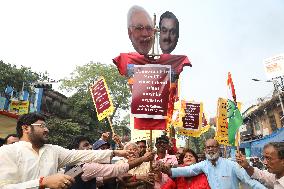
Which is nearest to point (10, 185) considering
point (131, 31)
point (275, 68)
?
point (131, 31)

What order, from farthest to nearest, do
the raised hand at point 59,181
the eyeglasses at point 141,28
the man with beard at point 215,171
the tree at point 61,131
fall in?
the tree at point 61,131 < the eyeglasses at point 141,28 < the man with beard at point 215,171 < the raised hand at point 59,181

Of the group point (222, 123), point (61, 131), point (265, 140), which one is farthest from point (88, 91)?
point (222, 123)

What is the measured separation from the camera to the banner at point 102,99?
7580 millimetres

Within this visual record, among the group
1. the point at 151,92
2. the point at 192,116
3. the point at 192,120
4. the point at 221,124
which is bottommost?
the point at 221,124

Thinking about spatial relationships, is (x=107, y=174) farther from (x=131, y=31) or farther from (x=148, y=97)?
(x=131, y=31)

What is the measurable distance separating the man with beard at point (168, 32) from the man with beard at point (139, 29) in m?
1.49

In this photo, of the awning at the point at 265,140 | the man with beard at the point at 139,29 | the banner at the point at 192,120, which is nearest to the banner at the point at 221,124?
the banner at the point at 192,120

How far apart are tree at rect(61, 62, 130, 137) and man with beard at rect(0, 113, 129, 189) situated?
32.9 meters

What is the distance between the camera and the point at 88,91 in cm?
3962

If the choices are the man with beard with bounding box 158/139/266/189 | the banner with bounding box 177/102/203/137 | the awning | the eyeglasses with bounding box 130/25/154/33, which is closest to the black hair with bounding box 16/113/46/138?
the man with beard with bounding box 158/139/266/189

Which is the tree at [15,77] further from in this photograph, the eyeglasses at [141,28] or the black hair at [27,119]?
the black hair at [27,119]

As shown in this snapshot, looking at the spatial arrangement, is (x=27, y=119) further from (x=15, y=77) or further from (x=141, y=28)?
(x=15, y=77)

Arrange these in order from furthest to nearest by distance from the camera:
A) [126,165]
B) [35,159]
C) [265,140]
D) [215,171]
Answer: [265,140] → [215,171] → [126,165] → [35,159]

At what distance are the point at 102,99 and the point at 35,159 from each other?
4382mm
